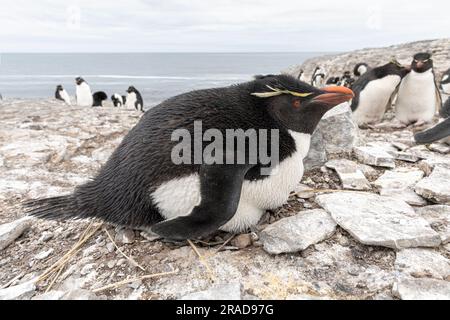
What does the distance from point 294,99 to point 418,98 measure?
11.5 feet

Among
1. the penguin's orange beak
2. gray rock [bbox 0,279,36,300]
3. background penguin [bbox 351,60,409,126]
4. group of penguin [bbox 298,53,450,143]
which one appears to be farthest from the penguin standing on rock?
gray rock [bbox 0,279,36,300]

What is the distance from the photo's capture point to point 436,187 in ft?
7.01

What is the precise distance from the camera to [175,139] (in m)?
1.62

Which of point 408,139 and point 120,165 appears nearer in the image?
point 120,165

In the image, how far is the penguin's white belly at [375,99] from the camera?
188 inches

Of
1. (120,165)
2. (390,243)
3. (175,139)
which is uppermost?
(175,139)

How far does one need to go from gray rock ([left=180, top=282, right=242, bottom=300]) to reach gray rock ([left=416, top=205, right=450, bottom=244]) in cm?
106

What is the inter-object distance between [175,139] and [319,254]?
0.85 m

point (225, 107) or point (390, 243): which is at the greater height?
point (225, 107)

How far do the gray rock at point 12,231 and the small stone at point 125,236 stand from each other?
670 millimetres

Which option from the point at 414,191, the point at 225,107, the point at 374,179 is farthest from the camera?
the point at 374,179

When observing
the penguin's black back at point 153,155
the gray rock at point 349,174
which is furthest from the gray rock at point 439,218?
the penguin's black back at point 153,155
